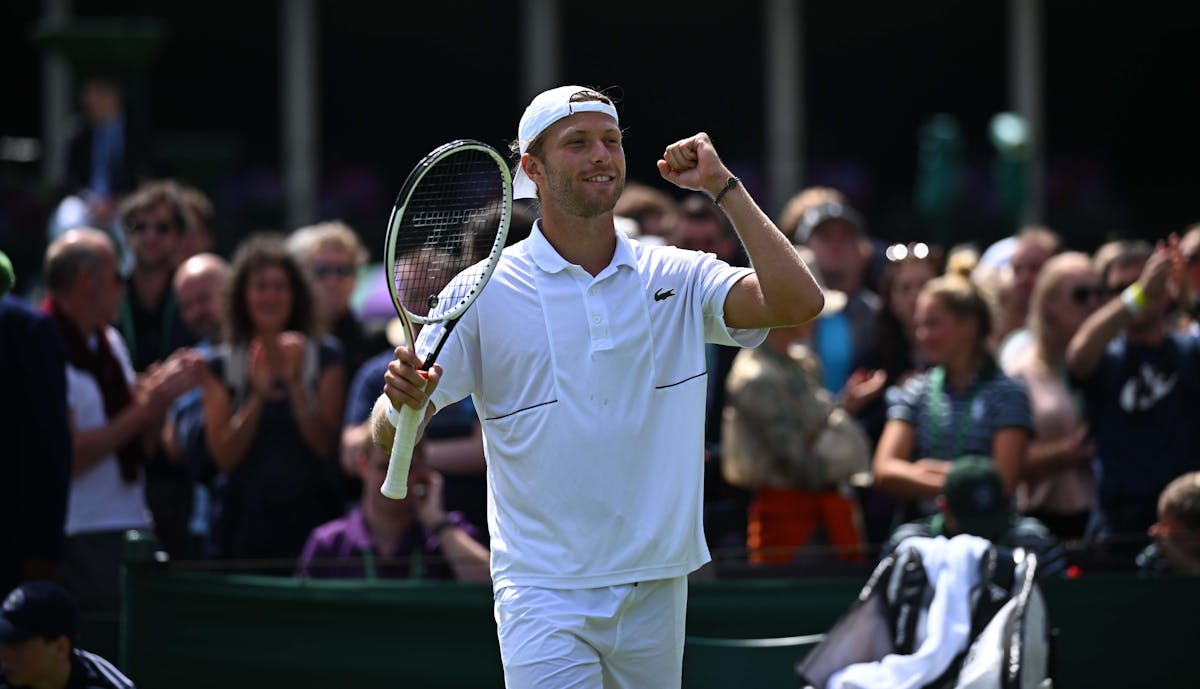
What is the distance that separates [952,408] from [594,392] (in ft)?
11.0

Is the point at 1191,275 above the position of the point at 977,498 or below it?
above

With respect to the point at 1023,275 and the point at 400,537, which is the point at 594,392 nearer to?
the point at 400,537

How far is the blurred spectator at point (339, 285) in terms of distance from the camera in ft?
29.7

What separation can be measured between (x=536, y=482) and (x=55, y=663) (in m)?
2.24

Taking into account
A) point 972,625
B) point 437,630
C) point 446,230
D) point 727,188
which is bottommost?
point 437,630

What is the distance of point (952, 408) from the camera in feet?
25.6

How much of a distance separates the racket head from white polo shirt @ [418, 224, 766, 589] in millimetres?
93

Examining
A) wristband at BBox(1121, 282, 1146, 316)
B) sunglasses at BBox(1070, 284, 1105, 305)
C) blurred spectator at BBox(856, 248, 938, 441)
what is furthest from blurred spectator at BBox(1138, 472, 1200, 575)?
blurred spectator at BBox(856, 248, 938, 441)

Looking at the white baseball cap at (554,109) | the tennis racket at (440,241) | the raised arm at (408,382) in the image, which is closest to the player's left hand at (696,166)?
the white baseball cap at (554,109)

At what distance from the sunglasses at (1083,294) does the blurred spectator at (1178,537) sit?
142 centimetres

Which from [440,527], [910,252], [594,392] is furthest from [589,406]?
[910,252]

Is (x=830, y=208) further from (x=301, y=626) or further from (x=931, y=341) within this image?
(x=301, y=626)

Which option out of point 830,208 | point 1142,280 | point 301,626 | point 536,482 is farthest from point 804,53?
point 536,482

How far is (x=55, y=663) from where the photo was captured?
6.12 m
